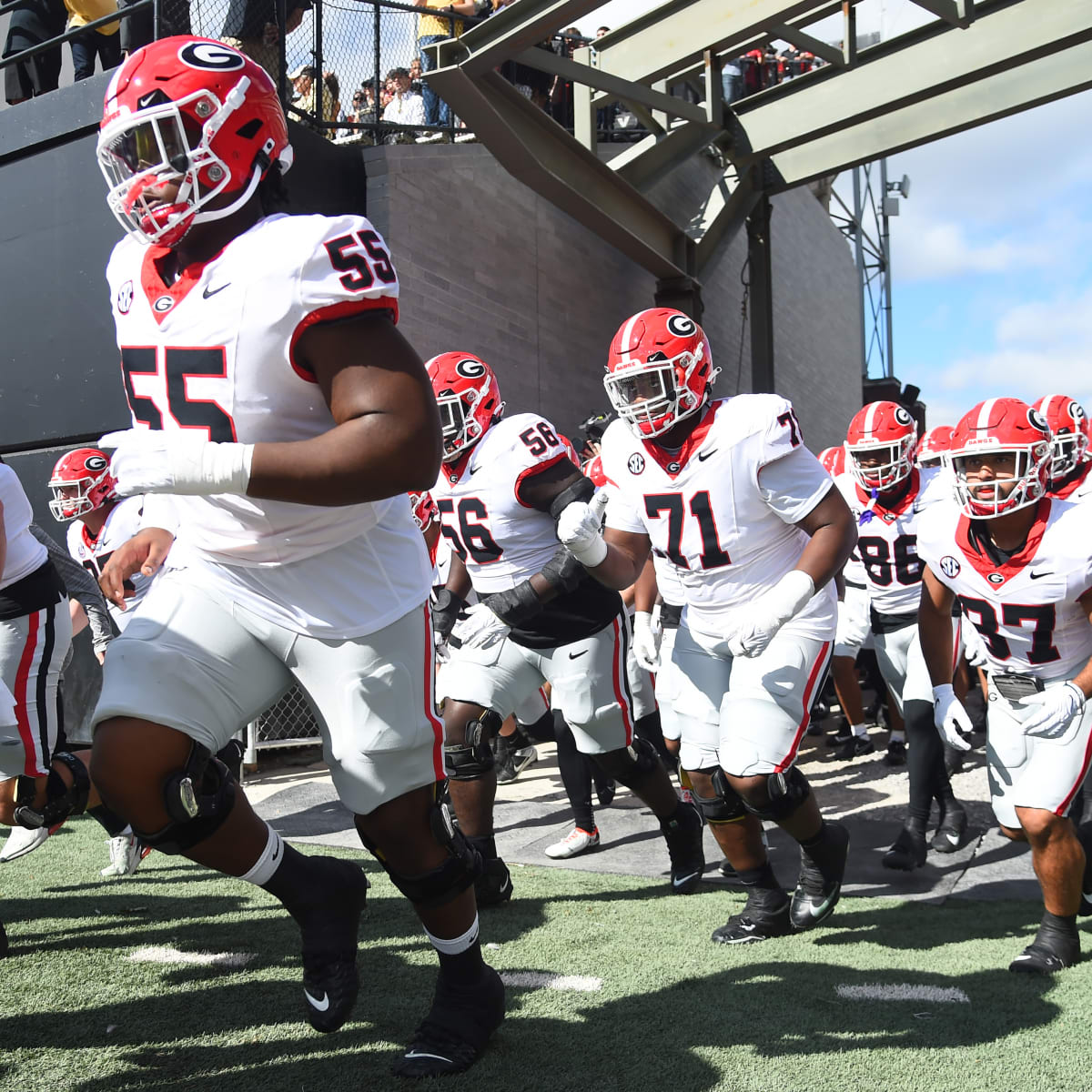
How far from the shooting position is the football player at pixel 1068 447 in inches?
251

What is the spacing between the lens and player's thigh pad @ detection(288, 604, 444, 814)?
2373mm

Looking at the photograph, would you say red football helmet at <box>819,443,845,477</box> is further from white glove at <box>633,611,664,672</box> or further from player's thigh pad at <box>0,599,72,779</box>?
player's thigh pad at <box>0,599,72,779</box>

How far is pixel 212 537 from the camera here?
2406 millimetres

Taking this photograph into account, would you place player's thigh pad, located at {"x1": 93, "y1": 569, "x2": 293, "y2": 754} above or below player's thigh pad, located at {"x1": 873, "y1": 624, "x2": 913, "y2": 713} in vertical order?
above

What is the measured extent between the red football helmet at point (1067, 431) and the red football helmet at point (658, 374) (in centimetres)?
304

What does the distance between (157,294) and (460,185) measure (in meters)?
7.99

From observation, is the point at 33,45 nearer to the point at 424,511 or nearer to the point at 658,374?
the point at 424,511

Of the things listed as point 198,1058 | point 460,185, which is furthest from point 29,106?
point 198,1058

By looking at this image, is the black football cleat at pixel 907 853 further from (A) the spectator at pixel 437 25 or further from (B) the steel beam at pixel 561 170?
(A) the spectator at pixel 437 25

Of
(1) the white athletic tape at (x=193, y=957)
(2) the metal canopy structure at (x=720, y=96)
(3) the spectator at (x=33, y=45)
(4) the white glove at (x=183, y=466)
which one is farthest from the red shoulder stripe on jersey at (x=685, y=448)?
(3) the spectator at (x=33, y=45)

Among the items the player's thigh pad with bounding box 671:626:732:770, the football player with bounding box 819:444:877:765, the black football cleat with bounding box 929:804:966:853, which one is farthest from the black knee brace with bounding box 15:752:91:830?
the football player with bounding box 819:444:877:765

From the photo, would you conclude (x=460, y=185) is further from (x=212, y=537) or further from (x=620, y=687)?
(x=212, y=537)

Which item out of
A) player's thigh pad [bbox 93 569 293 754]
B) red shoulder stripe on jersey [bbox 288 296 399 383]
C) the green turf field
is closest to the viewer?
red shoulder stripe on jersey [bbox 288 296 399 383]

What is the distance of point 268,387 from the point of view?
→ 2209 millimetres
